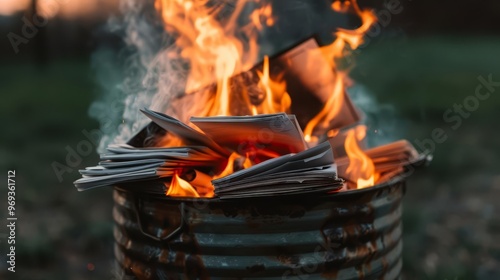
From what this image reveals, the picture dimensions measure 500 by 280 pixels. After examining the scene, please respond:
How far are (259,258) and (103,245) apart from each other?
2.89 m

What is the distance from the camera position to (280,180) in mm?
1860

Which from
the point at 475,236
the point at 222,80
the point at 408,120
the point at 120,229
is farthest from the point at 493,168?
the point at 120,229

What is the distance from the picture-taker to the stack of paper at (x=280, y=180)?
1.85 metres

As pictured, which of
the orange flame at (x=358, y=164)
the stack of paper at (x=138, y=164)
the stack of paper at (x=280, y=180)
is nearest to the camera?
the stack of paper at (x=280, y=180)

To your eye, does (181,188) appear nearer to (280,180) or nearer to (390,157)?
(280,180)

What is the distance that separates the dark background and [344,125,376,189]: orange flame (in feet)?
2.94

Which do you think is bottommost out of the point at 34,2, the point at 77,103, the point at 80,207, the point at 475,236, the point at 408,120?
the point at 475,236

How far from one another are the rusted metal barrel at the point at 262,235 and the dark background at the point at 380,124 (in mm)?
1291

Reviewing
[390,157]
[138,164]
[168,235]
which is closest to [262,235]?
[168,235]

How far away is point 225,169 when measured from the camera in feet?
7.26

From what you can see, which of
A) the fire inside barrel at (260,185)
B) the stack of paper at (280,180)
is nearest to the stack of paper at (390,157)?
the fire inside barrel at (260,185)

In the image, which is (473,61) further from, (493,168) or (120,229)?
(120,229)

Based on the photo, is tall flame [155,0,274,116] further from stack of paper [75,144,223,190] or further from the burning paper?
stack of paper [75,144,223,190]

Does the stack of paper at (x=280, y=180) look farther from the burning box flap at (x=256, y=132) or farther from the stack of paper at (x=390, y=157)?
the stack of paper at (x=390, y=157)
